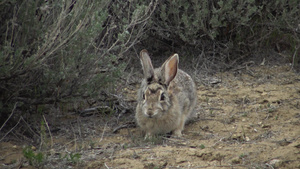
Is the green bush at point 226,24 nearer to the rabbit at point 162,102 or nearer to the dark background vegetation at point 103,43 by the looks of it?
the dark background vegetation at point 103,43

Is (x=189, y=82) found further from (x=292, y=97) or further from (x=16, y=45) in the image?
(x=16, y=45)

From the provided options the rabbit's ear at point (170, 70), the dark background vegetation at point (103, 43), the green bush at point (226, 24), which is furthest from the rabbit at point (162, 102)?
the green bush at point (226, 24)

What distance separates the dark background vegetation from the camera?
4.36m

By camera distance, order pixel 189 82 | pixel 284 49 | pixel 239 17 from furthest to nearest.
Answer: pixel 284 49 < pixel 239 17 < pixel 189 82

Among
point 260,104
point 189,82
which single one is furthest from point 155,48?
point 260,104

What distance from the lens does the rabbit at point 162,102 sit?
15.8 ft

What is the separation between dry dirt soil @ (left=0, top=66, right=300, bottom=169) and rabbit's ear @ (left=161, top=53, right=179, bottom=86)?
0.70 metres

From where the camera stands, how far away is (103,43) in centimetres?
500

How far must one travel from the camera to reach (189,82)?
227 inches

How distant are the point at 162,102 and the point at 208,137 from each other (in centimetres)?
66

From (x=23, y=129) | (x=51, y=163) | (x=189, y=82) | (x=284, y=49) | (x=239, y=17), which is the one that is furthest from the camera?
(x=284, y=49)

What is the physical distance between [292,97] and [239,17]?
163cm

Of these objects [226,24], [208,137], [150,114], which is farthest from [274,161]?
[226,24]

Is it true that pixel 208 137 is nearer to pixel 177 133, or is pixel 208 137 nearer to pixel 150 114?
pixel 177 133
